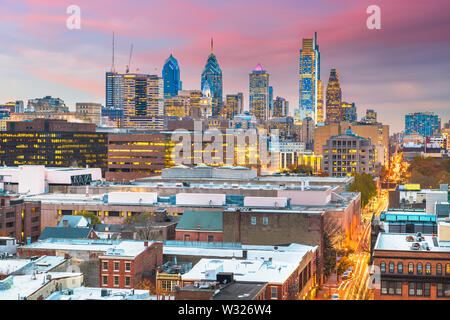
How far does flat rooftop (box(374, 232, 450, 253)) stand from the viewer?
32062 mm

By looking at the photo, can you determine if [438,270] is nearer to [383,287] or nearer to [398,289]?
[398,289]

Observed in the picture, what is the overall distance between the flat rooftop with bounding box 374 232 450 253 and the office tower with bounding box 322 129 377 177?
298 ft

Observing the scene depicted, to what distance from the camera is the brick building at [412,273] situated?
3000cm

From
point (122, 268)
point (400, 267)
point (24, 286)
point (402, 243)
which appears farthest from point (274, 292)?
point (402, 243)

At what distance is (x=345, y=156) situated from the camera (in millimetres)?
128250

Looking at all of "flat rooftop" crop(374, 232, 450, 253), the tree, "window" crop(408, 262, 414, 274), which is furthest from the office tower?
"window" crop(408, 262, 414, 274)

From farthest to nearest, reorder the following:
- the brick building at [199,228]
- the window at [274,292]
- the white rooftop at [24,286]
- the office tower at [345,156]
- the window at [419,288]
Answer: the office tower at [345,156] → the brick building at [199,228] → the window at [419,288] → the window at [274,292] → the white rooftop at [24,286]

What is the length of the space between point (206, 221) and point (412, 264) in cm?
1561

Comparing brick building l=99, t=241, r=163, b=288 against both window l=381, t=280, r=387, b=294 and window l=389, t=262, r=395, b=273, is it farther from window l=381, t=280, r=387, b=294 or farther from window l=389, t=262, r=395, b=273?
window l=389, t=262, r=395, b=273

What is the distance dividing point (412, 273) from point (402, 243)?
3.89 meters

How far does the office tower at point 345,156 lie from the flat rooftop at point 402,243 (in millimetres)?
90783

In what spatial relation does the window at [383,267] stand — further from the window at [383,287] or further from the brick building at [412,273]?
the window at [383,287]

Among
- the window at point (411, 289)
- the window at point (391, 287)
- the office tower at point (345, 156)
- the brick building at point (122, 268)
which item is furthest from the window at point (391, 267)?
the office tower at point (345, 156)
